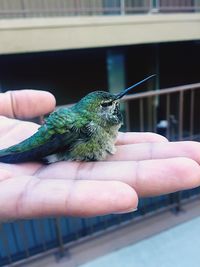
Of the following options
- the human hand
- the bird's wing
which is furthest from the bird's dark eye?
the human hand

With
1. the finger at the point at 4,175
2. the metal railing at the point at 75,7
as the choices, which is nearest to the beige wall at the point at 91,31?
the metal railing at the point at 75,7

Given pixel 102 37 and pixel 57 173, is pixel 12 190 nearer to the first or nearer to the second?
pixel 57 173

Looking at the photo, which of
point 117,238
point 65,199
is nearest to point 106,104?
point 65,199

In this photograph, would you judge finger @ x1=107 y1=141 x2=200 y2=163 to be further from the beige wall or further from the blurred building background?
the beige wall

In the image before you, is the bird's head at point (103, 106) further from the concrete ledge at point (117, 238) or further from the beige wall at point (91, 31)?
the beige wall at point (91, 31)

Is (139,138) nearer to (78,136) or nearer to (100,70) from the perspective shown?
(78,136)

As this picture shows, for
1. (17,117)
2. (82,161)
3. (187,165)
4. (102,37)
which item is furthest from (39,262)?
(102,37)
